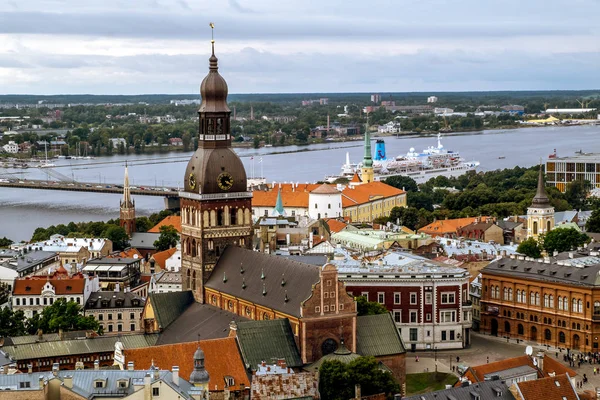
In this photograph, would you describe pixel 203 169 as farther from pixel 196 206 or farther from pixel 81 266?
pixel 81 266

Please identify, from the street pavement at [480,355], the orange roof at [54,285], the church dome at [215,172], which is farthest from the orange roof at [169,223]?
the church dome at [215,172]

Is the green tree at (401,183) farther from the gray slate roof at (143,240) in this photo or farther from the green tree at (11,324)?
the green tree at (11,324)

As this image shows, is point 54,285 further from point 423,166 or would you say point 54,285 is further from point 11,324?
point 423,166

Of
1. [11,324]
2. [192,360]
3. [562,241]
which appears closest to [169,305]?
[11,324]

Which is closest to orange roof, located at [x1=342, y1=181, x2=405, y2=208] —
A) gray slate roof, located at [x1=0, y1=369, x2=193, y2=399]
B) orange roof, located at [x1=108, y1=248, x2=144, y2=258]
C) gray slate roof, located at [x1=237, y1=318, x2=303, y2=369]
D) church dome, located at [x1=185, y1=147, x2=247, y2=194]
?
orange roof, located at [x1=108, y1=248, x2=144, y2=258]

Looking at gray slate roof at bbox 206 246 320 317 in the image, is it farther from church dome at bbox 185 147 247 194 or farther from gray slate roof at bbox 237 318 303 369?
church dome at bbox 185 147 247 194

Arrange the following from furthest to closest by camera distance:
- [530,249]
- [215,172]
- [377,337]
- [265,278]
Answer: [530,249] → [215,172] → [265,278] → [377,337]

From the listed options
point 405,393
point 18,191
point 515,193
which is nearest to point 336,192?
point 515,193
